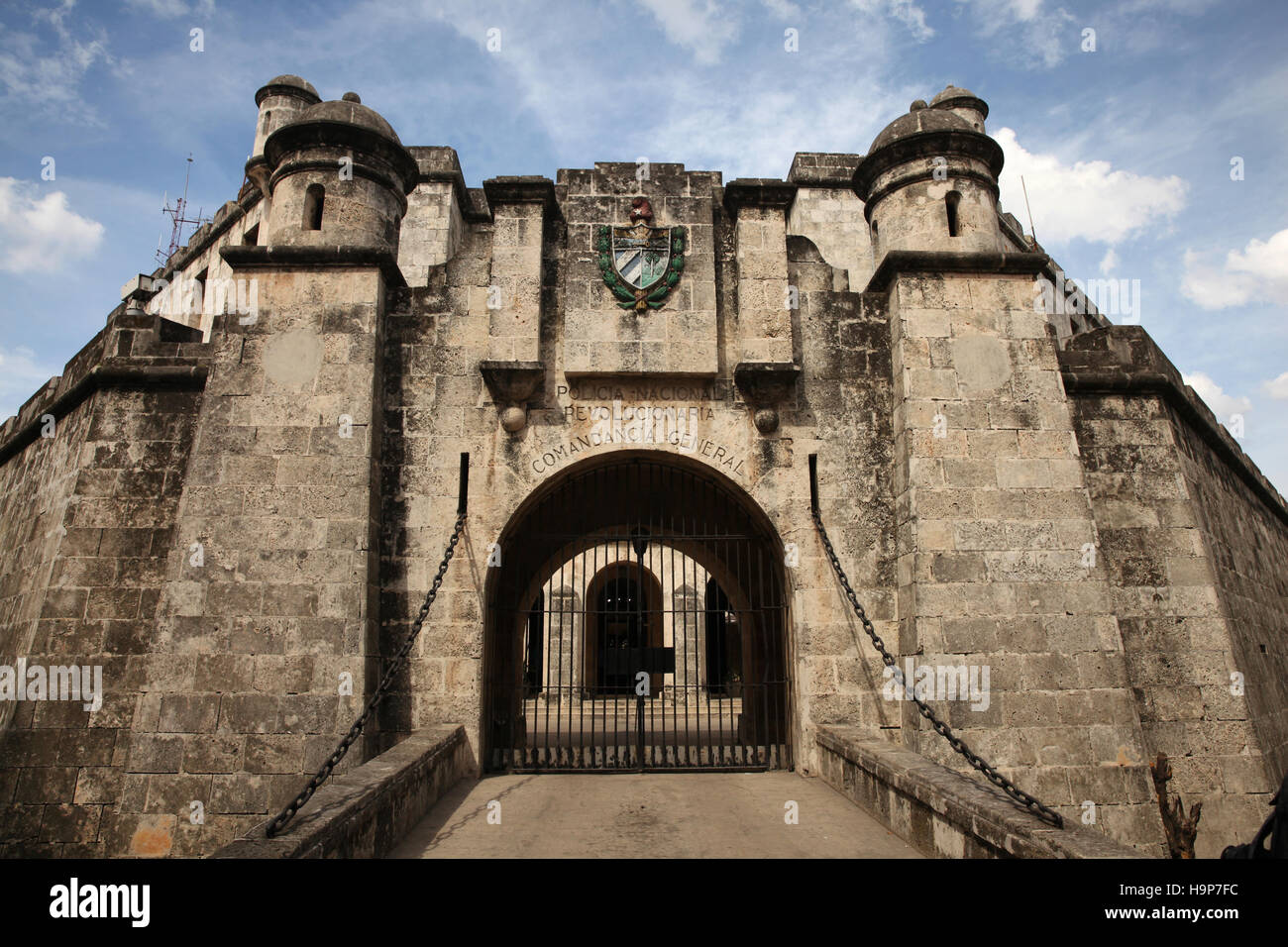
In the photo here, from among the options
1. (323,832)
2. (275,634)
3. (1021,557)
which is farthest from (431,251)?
(323,832)

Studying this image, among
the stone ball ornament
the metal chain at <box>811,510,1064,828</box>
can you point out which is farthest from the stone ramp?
the stone ball ornament

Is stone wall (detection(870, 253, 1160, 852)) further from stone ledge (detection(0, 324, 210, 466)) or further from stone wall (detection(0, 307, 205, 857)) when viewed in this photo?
stone ledge (detection(0, 324, 210, 466))

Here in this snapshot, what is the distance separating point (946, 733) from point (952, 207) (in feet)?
17.2

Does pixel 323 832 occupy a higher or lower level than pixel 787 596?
lower

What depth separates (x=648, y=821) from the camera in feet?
18.8

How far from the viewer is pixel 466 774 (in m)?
6.93

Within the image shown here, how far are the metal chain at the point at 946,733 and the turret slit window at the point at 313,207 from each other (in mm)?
5448

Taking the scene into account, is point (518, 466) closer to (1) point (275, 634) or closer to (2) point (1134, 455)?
(1) point (275, 634)

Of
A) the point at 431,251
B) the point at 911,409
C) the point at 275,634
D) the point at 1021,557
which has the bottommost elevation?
the point at 275,634

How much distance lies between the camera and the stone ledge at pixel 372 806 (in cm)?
364

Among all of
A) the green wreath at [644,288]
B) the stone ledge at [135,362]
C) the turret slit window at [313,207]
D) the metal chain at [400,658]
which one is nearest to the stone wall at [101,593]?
the stone ledge at [135,362]

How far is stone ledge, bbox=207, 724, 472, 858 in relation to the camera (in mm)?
3639

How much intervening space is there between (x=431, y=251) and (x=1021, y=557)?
461 inches

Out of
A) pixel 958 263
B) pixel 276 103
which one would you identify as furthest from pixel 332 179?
pixel 276 103
